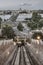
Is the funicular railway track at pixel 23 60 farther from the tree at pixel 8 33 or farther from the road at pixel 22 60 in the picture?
the tree at pixel 8 33

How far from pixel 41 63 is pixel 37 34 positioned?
15094 mm

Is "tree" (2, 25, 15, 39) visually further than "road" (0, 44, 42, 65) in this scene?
Yes

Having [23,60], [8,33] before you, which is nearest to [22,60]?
[23,60]

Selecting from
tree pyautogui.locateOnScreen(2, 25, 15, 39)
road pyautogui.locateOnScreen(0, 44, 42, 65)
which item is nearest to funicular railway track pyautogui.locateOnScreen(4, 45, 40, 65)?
road pyautogui.locateOnScreen(0, 44, 42, 65)

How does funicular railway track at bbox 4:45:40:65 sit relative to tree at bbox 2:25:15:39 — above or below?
above

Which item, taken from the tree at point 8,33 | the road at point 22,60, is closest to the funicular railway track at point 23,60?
the road at point 22,60

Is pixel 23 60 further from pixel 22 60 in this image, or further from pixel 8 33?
pixel 8 33

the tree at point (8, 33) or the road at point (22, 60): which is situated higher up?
the road at point (22, 60)

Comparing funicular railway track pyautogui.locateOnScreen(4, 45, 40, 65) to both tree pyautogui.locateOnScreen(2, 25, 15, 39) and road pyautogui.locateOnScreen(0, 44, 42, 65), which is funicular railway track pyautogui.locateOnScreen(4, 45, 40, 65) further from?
tree pyautogui.locateOnScreen(2, 25, 15, 39)

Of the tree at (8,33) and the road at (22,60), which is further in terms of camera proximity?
the tree at (8,33)

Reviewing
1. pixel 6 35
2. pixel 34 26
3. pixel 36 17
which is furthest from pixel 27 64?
pixel 36 17

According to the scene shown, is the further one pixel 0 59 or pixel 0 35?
pixel 0 35

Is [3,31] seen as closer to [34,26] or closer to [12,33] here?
[12,33]

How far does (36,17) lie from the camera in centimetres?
3762
